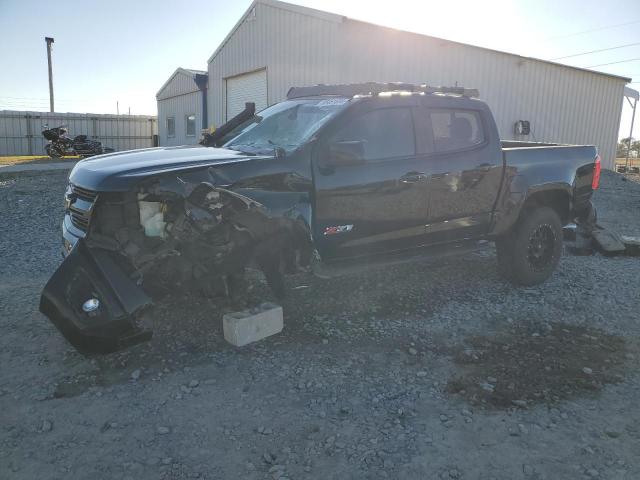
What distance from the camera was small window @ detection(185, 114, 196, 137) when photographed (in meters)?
21.7

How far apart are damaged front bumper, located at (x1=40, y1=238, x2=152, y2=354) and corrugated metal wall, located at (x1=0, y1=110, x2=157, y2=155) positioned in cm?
2843

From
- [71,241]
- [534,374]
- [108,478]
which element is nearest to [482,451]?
[534,374]

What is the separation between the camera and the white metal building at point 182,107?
66.9 feet

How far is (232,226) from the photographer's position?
349cm

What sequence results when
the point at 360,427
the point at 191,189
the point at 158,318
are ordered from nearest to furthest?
the point at 360,427 < the point at 191,189 < the point at 158,318

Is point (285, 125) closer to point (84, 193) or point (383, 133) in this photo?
point (383, 133)

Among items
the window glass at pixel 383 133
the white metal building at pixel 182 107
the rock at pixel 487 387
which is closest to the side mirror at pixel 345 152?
the window glass at pixel 383 133

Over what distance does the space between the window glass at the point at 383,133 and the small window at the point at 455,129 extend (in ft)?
1.09

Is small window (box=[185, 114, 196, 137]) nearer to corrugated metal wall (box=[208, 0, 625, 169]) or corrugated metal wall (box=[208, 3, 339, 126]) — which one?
corrugated metal wall (box=[208, 0, 625, 169])

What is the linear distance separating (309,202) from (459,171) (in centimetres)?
172

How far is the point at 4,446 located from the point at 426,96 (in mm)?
4245

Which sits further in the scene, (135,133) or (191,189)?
(135,133)

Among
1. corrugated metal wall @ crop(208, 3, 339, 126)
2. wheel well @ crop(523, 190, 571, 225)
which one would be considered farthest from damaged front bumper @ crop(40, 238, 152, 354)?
corrugated metal wall @ crop(208, 3, 339, 126)

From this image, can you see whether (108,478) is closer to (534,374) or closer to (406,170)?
(534,374)
